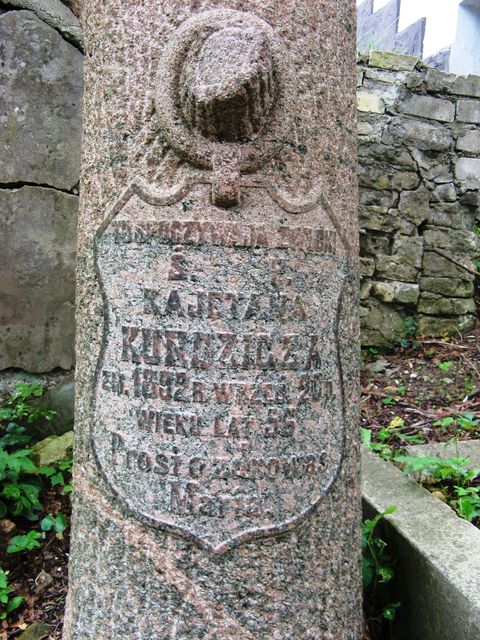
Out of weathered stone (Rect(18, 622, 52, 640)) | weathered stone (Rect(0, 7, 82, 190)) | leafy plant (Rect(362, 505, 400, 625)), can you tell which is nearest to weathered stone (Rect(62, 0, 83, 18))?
weathered stone (Rect(0, 7, 82, 190))

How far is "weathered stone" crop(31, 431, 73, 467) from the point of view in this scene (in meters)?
2.28

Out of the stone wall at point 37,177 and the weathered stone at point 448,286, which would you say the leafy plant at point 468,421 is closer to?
the weathered stone at point 448,286

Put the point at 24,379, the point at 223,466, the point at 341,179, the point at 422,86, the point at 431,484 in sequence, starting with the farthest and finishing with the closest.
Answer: the point at 422,86, the point at 24,379, the point at 431,484, the point at 341,179, the point at 223,466

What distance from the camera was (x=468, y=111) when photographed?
14.4 feet

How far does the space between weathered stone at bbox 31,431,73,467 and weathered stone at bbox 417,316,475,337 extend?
3.01 metres

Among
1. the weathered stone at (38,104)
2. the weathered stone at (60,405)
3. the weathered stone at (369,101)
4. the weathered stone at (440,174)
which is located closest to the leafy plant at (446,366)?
the weathered stone at (440,174)

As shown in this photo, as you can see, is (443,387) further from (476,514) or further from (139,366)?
(139,366)

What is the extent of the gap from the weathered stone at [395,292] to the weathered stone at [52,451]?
9.00ft

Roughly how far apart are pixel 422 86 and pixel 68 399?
355 cm

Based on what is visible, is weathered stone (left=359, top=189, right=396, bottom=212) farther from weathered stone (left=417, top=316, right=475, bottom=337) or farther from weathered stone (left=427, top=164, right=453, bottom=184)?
weathered stone (left=417, top=316, right=475, bottom=337)

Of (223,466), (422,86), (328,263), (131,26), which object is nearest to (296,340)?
(328,263)

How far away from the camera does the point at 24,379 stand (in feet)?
8.15

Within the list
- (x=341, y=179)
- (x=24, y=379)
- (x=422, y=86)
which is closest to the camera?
(x=341, y=179)

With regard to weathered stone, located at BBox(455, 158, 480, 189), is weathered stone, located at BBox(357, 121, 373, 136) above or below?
above
